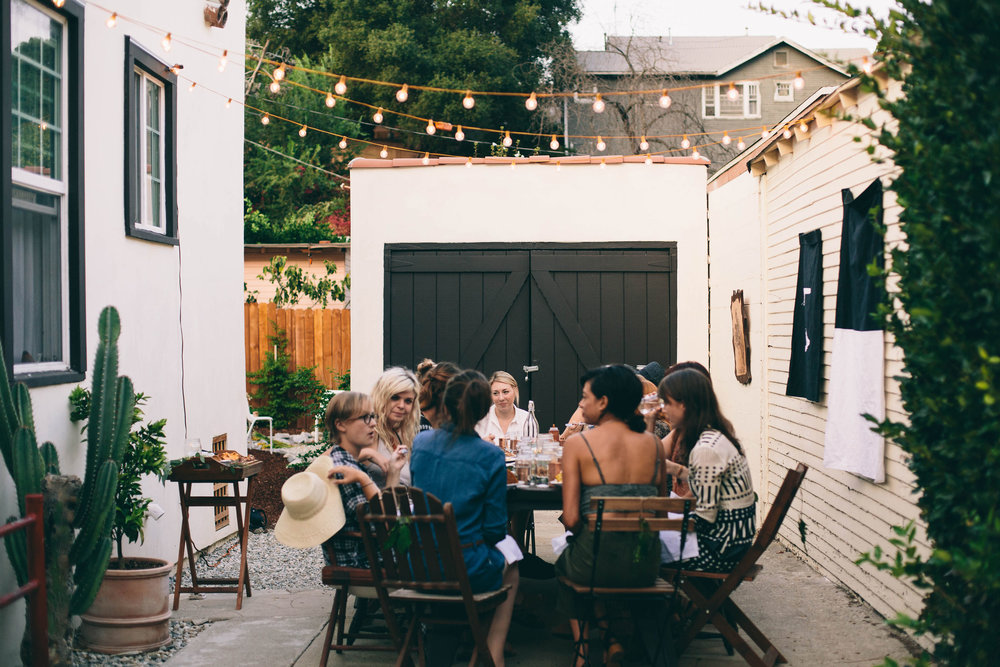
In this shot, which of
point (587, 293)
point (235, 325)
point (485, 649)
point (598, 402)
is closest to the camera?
point (485, 649)

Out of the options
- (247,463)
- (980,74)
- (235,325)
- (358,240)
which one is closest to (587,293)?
(358,240)

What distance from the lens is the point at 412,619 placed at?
4027 mm

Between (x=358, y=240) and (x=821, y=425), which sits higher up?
(x=358, y=240)

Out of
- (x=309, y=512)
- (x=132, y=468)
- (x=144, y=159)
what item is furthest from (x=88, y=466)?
(x=144, y=159)

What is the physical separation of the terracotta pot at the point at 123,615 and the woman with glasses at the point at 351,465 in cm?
104

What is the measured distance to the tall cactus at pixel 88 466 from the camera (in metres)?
3.85

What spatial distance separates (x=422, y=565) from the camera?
3.86 m

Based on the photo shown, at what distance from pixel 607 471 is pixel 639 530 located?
0.34m

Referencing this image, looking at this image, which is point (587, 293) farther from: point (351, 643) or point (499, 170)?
point (351, 643)

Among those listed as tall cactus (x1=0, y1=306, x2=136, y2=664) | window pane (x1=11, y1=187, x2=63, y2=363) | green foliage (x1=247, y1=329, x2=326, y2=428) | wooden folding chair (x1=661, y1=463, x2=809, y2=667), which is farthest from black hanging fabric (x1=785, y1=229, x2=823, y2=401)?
green foliage (x1=247, y1=329, x2=326, y2=428)

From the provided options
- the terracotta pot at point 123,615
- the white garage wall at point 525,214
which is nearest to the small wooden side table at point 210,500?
the terracotta pot at point 123,615

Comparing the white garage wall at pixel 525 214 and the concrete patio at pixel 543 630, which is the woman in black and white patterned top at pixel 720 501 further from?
the white garage wall at pixel 525 214

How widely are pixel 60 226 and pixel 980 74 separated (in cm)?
437

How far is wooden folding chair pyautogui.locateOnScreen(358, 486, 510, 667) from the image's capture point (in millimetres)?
3715
